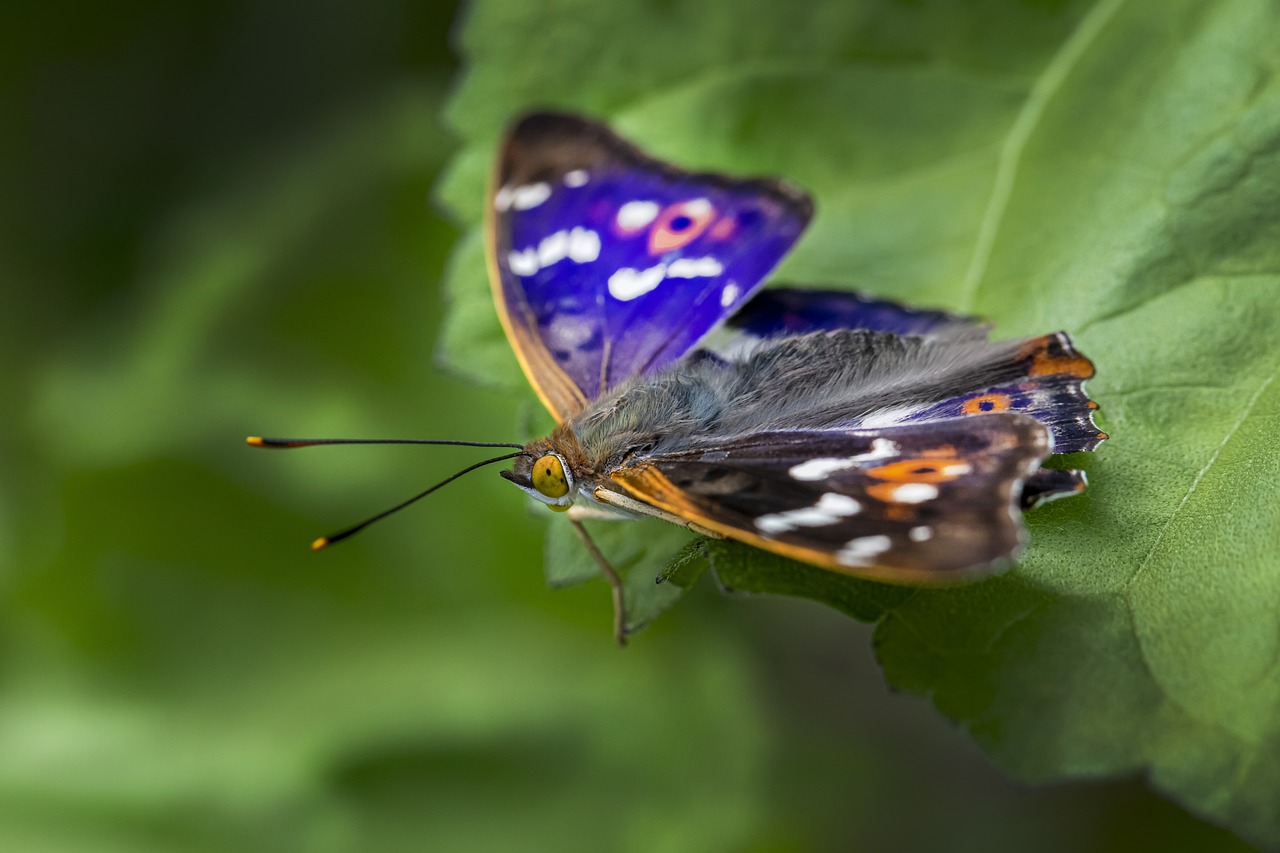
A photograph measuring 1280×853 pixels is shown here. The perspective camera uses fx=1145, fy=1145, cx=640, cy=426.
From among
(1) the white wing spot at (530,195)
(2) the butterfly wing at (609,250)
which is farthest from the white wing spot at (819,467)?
(1) the white wing spot at (530,195)

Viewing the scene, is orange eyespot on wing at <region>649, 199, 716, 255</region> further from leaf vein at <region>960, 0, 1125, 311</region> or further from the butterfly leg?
the butterfly leg

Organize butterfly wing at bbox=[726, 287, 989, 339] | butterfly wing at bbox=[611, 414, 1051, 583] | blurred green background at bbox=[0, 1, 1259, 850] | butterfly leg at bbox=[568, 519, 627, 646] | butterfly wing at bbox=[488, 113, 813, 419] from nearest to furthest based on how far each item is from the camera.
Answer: butterfly wing at bbox=[611, 414, 1051, 583], butterfly leg at bbox=[568, 519, 627, 646], butterfly wing at bbox=[726, 287, 989, 339], butterfly wing at bbox=[488, 113, 813, 419], blurred green background at bbox=[0, 1, 1259, 850]

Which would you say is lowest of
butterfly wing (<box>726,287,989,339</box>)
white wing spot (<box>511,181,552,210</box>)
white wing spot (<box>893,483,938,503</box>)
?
white wing spot (<box>893,483,938,503</box>)

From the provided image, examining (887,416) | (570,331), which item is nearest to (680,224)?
(570,331)

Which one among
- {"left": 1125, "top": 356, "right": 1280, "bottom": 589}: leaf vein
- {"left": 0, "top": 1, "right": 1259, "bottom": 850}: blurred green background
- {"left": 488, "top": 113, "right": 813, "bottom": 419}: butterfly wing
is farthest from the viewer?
{"left": 0, "top": 1, "right": 1259, "bottom": 850}: blurred green background

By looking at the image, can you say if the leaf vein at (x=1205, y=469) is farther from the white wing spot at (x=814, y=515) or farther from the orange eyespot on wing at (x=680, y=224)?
the orange eyespot on wing at (x=680, y=224)

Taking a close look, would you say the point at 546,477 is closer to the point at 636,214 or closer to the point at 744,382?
the point at 744,382

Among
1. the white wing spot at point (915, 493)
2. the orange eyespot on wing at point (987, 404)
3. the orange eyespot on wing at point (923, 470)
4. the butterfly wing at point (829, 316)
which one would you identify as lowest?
the white wing spot at point (915, 493)

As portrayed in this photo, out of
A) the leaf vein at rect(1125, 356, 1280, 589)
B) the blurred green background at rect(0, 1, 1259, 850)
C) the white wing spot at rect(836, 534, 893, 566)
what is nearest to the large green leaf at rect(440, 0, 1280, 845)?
the leaf vein at rect(1125, 356, 1280, 589)
